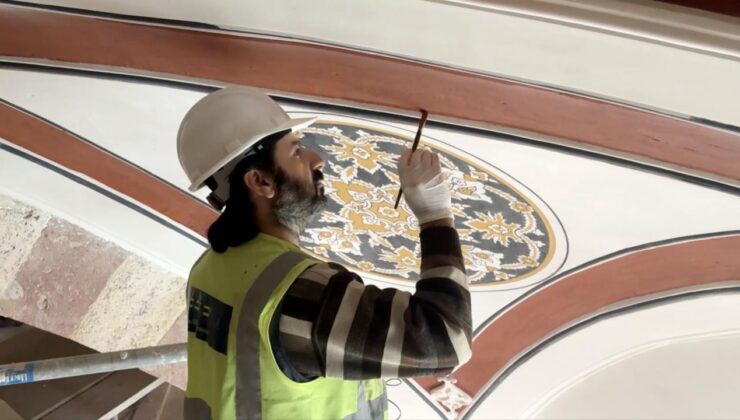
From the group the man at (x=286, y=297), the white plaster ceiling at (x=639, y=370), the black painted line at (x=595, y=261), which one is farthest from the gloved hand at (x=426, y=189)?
the white plaster ceiling at (x=639, y=370)

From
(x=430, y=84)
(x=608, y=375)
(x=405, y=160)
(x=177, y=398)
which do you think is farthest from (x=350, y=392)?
(x=177, y=398)

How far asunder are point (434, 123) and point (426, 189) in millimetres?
289

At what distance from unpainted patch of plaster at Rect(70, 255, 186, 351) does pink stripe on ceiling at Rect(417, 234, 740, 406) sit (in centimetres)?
105

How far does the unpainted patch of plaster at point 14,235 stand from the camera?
224cm

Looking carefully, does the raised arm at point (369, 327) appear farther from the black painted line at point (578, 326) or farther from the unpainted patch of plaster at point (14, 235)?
the unpainted patch of plaster at point (14, 235)

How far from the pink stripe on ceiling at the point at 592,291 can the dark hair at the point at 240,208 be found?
1.17 meters

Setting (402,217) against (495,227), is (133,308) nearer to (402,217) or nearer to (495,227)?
(402,217)

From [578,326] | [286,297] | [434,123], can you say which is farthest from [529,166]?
[578,326]

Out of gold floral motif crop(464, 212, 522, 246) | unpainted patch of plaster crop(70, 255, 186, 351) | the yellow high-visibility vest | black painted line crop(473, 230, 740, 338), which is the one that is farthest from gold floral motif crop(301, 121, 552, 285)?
unpainted patch of plaster crop(70, 255, 186, 351)

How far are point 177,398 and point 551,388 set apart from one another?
1.81 meters

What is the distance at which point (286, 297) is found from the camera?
113 centimetres

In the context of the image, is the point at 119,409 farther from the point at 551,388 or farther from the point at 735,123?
the point at 735,123

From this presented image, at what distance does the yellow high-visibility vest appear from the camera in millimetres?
1166

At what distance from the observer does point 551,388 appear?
266 centimetres
